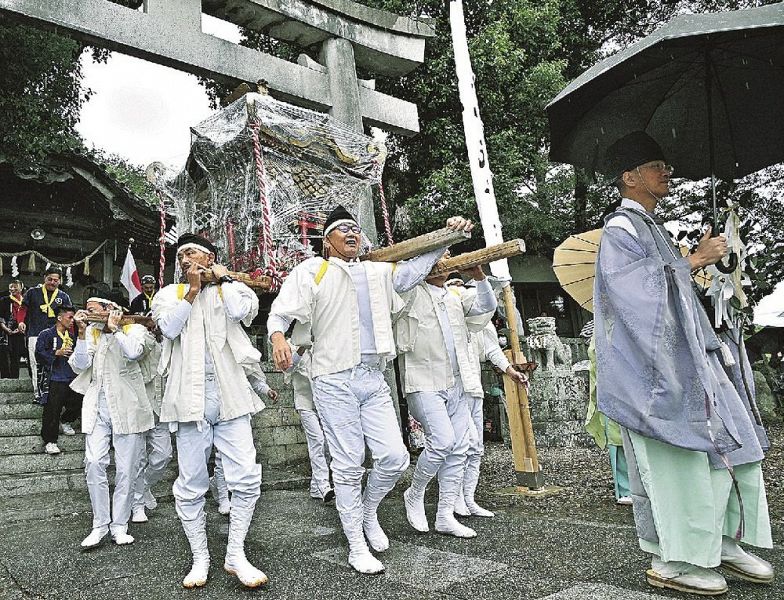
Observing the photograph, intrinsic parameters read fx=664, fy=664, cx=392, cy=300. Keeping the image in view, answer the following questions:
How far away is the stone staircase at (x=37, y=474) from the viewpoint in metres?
6.12

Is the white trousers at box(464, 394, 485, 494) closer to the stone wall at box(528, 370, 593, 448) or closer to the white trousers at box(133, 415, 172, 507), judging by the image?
the white trousers at box(133, 415, 172, 507)

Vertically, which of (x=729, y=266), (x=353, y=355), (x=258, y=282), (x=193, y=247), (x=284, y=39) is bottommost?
(x=353, y=355)

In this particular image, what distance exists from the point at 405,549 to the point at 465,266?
190 centimetres

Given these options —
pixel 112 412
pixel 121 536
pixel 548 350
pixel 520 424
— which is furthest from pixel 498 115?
pixel 121 536

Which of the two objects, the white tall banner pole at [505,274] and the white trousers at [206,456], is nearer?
the white trousers at [206,456]

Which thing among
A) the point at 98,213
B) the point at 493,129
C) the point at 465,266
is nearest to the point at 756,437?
the point at 465,266

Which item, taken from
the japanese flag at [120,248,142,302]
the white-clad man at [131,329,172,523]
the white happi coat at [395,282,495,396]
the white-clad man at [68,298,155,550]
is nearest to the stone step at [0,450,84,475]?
the white-clad man at [131,329,172,523]

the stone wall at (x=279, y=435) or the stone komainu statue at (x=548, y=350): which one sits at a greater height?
the stone komainu statue at (x=548, y=350)

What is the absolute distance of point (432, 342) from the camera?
5125 mm

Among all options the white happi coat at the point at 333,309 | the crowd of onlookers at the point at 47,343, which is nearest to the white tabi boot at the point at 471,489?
the white happi coat at the point at 333,309

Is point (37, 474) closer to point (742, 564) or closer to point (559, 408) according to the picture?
point (742, 564)

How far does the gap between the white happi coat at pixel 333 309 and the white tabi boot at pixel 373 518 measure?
0.86 metres

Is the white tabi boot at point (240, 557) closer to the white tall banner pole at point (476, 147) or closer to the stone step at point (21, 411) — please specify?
the white tall banner pole at point (476, 147)

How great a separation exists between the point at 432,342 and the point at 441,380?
0.32m
